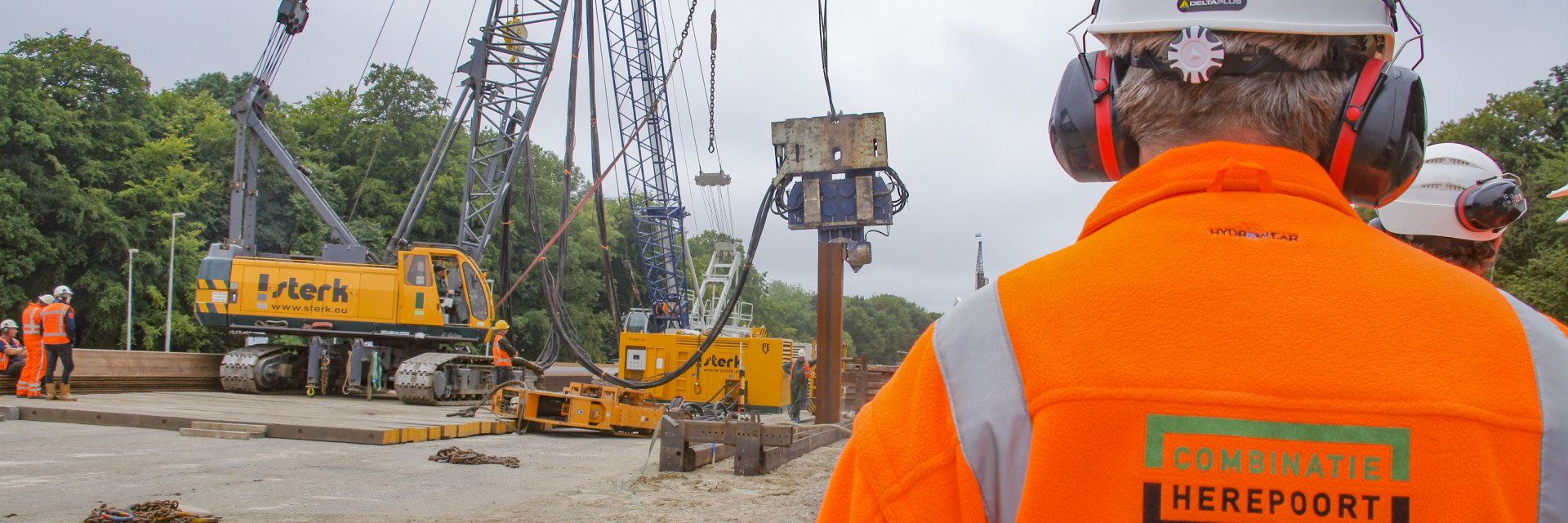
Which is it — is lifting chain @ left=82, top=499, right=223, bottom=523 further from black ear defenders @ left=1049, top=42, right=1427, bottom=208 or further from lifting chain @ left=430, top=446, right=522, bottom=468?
black ear defenders @ left=1049, top=42, right=1427, bottom=208

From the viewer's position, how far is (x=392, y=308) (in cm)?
1808

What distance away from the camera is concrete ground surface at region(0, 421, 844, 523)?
6348 millimetres

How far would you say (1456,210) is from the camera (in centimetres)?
306

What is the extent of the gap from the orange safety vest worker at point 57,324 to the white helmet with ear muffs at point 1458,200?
47.7 feet

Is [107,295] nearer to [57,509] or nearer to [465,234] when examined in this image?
[465,234]

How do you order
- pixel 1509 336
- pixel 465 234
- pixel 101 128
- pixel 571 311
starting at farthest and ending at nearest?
pixel 571 311 → pixel 101 128 → pixel 465 234 → pixel 1509 336

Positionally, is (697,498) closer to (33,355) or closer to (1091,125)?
(1091,125)

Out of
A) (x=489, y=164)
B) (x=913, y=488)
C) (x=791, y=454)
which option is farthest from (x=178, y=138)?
(x=913, y=488)

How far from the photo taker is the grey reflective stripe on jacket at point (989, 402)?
1011mm

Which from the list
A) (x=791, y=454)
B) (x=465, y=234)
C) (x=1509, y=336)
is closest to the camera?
(x=1509, y=336)

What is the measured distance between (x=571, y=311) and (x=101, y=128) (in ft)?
85.8

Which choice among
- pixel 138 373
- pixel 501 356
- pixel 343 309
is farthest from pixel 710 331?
pixel 138 373

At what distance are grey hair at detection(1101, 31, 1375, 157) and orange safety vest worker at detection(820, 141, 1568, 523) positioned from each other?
0.91 ft

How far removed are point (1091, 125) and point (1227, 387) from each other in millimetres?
632
